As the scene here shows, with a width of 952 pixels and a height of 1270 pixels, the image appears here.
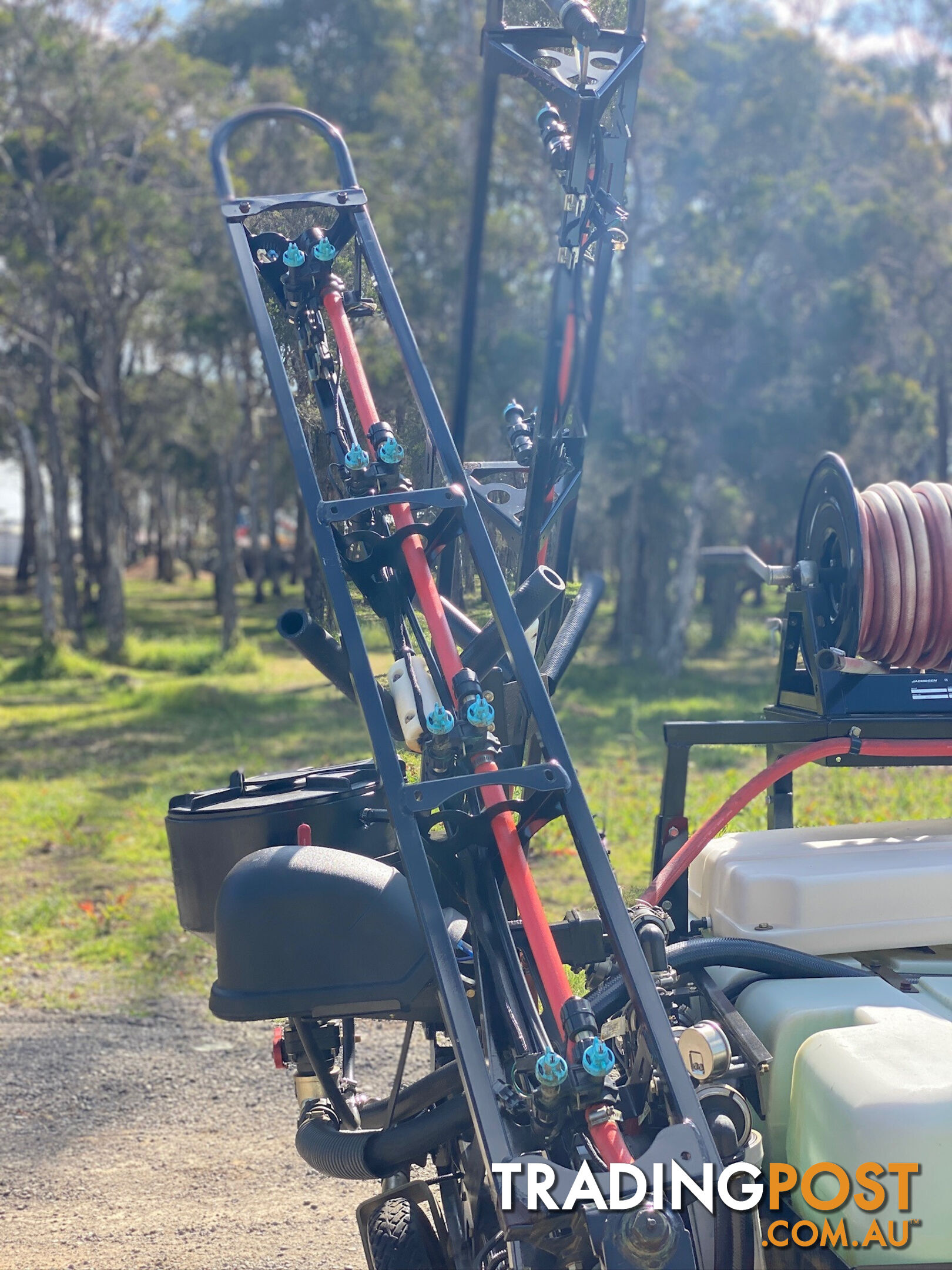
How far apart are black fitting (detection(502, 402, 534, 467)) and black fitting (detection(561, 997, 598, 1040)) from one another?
145 centimetres

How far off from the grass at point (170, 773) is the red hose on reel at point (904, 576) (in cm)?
101

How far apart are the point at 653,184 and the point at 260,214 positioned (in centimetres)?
2021

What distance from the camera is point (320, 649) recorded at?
250cm

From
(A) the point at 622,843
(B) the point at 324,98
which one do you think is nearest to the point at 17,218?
(B) the point at 324,98

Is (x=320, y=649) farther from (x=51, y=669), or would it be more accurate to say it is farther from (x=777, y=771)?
(x=51, y=669)

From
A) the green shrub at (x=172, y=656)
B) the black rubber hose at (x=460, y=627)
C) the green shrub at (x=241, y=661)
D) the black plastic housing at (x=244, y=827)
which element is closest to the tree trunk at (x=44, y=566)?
the green shrub at (x=172, y=656)

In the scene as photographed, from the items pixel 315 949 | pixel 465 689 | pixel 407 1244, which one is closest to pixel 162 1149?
pixel 407 1244

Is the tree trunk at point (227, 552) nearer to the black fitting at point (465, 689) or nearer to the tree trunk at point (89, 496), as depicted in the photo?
the tree trunk at point (89, 496)

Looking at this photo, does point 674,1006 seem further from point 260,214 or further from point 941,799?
point 941,799

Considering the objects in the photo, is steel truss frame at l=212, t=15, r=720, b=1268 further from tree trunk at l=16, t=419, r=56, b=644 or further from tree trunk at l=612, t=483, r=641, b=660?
tree trunk at l=16, t=419, r=56, b=644

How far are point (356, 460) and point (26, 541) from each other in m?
40.5

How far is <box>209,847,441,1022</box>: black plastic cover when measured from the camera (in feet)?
7.39

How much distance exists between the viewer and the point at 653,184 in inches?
848

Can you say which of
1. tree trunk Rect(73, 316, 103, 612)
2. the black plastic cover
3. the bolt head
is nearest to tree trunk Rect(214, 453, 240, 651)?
tree trunk Rect(73, 316, 103, 612)
